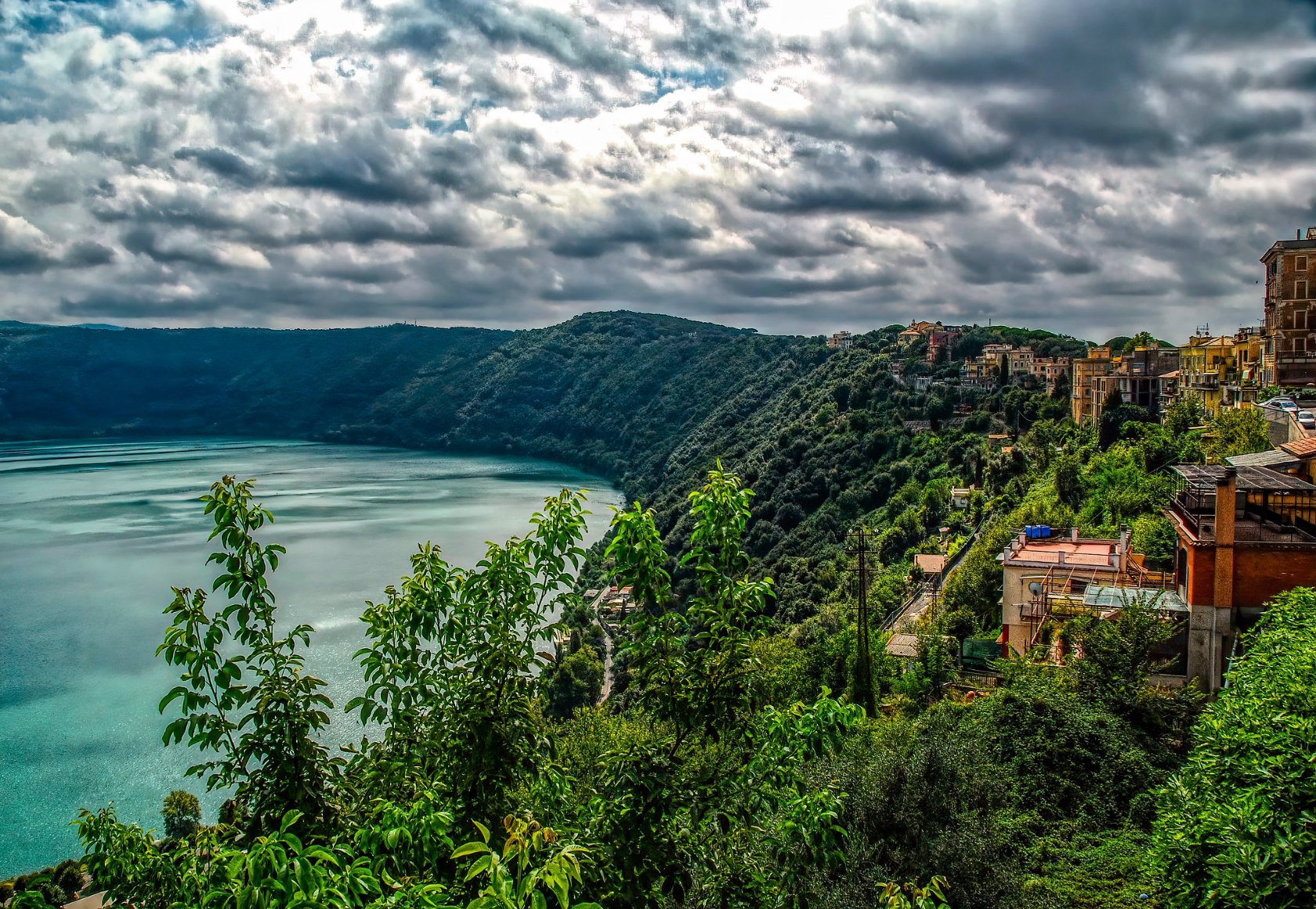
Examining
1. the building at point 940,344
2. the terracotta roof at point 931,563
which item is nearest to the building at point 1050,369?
the building at point 940,344

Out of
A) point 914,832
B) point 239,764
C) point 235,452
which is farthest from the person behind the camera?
point 235,452

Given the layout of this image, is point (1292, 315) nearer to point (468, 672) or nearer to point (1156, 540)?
point (1156, 540)

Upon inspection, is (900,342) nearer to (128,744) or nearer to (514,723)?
(128,744)

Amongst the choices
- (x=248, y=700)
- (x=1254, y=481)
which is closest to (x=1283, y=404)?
(x=1254, y=481)

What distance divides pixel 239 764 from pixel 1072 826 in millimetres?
10403

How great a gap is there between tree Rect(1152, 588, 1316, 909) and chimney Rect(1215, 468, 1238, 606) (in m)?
3.69

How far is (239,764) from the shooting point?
3.91 metres

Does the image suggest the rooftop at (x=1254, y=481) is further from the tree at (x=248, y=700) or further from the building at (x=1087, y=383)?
the building at (x=1087, y=383)

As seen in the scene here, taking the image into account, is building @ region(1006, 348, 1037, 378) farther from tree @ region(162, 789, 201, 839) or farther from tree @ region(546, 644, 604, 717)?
tree @ region(162, 789, 201, 839)

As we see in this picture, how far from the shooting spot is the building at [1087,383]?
4628cm

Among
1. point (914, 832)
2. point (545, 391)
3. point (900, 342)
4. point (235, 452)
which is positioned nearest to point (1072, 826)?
point (914, 832)

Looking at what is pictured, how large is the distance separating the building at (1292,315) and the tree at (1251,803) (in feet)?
79.3

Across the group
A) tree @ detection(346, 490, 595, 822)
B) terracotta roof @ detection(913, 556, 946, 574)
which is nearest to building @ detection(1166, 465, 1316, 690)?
tree @ detection(346, 490, 595, 822)

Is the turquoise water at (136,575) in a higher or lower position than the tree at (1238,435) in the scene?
lower
